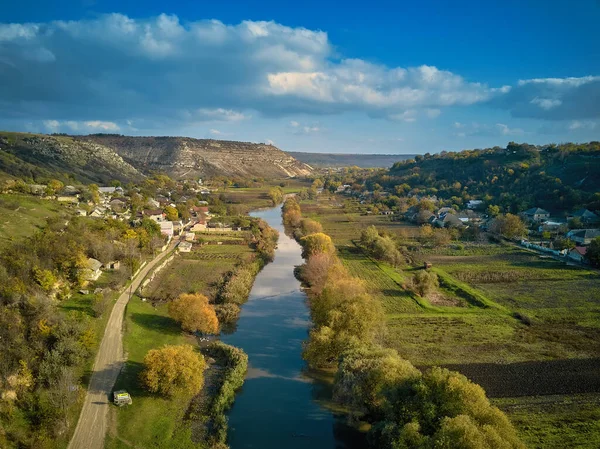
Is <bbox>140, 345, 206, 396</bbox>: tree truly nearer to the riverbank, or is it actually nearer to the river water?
the riverbank

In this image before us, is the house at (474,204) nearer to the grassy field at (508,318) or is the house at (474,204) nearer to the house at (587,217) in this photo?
the house at (587,217)

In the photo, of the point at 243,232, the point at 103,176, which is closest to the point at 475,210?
the point at 243,232

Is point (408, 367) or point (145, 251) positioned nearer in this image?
Answer: point (408, 367)

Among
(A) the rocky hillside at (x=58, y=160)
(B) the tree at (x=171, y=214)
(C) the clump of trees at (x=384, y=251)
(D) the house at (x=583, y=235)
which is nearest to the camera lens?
(C) the clump of trees at (x=384, y=251)

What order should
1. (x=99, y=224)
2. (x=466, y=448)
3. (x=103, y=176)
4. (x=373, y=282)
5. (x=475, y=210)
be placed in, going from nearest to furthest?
(x=466, y=448)
(x=373, y=282)
(x=99, y=224)
(x=475, y=210)
(x=103, y=176)

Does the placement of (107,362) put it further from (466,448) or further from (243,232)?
(243,232)

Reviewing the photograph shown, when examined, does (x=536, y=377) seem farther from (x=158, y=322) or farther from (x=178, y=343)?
(x=158, y=322)

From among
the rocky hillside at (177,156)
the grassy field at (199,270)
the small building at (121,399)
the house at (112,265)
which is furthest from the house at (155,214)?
the rocky hillside at (177,156)
